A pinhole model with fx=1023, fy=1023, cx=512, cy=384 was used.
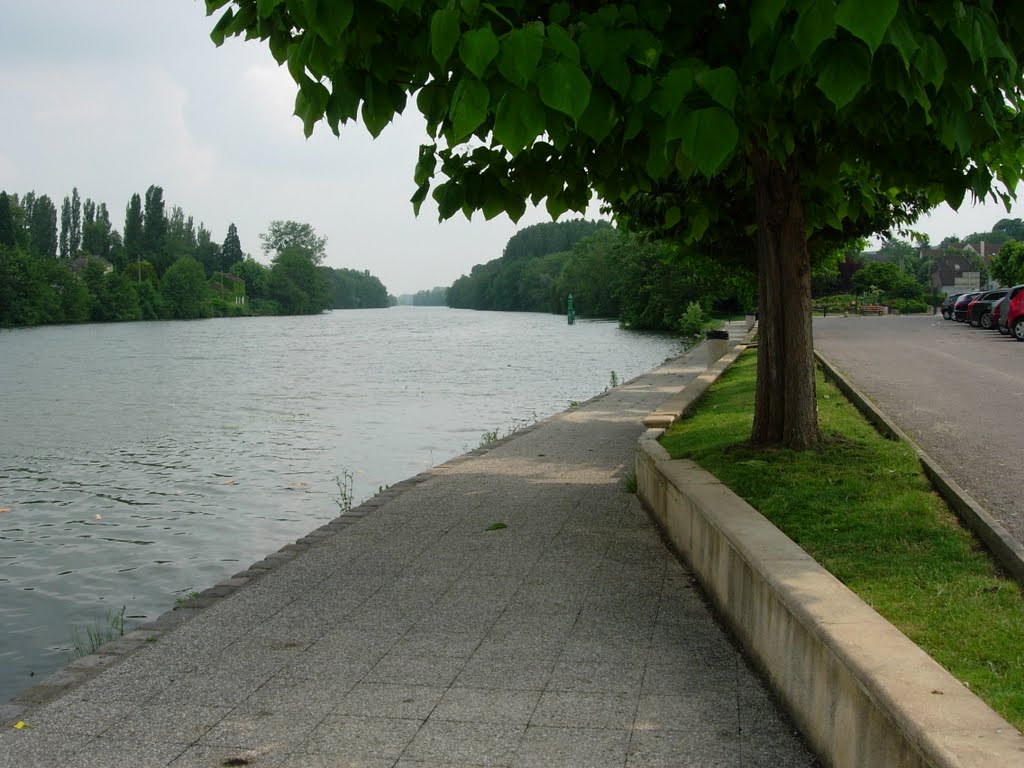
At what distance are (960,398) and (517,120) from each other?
13099mm

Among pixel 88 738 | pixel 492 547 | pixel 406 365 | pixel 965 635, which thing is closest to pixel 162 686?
pixel 88 738

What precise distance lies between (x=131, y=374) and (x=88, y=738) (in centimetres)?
3707

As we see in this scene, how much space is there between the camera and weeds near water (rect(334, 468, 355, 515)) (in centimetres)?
1246

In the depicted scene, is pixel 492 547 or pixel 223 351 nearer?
pixel 492 547

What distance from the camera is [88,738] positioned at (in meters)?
4.33

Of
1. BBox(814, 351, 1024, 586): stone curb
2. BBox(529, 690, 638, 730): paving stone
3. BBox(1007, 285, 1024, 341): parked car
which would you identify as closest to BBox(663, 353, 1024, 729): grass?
BBox(814, 351, 1024, 586): stone curb

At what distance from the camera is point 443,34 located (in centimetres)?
364

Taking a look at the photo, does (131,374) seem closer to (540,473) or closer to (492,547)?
(540,473)

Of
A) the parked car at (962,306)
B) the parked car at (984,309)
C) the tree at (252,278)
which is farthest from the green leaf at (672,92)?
the tree at (252,278)

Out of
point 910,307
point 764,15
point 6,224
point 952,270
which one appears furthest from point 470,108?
point 952,270

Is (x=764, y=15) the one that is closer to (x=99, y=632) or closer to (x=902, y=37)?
(x=902, y=37)

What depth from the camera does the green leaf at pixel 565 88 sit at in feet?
11.3

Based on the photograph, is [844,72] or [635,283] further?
[635,283]

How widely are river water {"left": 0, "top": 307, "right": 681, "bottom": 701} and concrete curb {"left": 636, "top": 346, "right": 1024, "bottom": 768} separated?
190 inches
